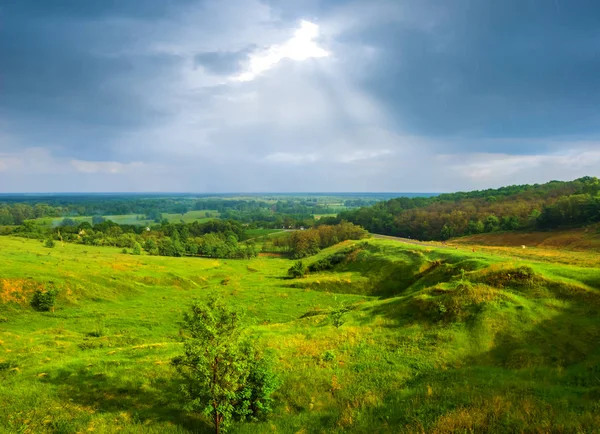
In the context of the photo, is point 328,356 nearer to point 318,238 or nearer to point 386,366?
point 386,366

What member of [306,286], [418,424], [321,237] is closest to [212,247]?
[321,237]

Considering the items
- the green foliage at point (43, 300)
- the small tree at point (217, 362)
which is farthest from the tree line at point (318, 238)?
the small tree at point (217, 362)

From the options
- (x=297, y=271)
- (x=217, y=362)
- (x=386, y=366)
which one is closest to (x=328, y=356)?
(x=386, y=366)

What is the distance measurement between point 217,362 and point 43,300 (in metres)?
39.5

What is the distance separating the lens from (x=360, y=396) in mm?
15828

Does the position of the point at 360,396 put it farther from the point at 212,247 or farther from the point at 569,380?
the point at 212,247

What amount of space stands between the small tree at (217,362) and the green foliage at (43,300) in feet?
121

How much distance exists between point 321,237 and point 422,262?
96.4 m

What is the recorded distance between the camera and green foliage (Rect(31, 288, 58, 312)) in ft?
132

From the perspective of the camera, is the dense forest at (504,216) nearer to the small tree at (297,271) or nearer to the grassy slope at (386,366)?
the small tree at (297,271)

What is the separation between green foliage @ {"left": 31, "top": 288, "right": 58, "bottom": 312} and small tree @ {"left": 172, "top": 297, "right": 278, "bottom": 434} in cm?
3701

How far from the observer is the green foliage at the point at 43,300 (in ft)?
132

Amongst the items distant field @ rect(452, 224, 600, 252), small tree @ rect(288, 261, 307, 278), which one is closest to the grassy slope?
small tree @ rect(288, 261, 307, 278)

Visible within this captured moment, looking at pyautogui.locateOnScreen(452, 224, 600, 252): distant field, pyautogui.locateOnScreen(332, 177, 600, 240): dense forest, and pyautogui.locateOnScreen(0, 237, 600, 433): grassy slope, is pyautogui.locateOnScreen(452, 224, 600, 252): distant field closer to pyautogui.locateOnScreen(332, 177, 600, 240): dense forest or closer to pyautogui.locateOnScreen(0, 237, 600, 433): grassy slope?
pyautogui.locateOnScreen(332, 177, 600, 240): dense forest
